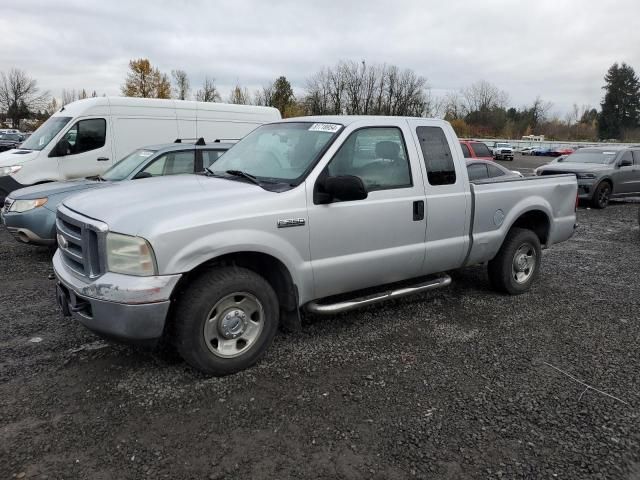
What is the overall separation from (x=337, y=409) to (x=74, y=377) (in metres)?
1.93

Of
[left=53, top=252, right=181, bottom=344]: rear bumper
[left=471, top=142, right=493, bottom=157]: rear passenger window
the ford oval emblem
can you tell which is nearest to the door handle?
[left=53, top=252, right=181, bottom=344]: rear bumper

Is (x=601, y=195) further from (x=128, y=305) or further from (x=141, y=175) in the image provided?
(x=128, y=305)

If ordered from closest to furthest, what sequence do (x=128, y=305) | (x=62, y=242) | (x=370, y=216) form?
(x=128, y=305) < (x=62, y=242) < (x=370, y=216)

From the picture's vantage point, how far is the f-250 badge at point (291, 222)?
12.0 ft

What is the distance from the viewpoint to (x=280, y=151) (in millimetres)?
4305

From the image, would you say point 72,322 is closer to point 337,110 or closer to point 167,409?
point 167,409

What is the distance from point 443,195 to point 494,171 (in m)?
6.75

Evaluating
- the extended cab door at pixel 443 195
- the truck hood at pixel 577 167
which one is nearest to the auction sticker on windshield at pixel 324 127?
the extended cab door at pixel 443 195

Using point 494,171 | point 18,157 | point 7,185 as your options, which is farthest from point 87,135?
point 494,171

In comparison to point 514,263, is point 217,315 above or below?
above

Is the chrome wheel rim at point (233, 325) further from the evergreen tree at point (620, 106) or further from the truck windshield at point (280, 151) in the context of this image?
the evergreen tree at point (620, 106)

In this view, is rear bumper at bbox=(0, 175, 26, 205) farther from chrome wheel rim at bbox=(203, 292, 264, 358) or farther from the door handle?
the door handle

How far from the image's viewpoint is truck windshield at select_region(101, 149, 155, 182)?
278 inches

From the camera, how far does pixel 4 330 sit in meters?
4.41
